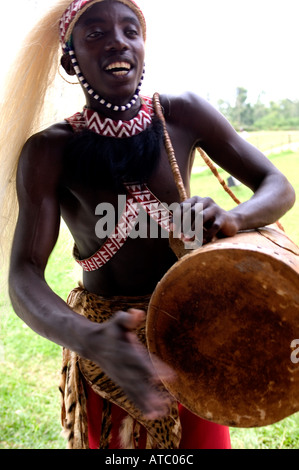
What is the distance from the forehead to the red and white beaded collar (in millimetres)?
275

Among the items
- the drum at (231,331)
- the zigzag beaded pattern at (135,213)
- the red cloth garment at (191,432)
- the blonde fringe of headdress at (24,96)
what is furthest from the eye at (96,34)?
the red cloth garment at (191,432)

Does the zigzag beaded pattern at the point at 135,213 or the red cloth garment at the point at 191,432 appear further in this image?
the red cloth garment at the point at 191,432

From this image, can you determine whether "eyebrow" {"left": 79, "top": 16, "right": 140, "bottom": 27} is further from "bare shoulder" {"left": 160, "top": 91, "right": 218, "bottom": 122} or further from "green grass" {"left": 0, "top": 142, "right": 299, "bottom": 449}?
"green grass" {"left": 0, "top": 142, "right": 299, "bottom": 449}

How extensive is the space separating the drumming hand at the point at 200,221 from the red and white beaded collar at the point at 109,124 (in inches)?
17.3

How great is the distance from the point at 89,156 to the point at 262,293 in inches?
27.1

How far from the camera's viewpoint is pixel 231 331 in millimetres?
1346

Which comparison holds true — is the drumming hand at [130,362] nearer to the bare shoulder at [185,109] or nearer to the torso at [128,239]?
the torso at [128,239]

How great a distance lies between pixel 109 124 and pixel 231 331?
0.77 m

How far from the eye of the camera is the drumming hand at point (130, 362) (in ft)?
3.52

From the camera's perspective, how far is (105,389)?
1.70 metres

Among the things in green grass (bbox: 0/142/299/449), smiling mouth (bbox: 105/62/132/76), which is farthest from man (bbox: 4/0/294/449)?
green grass (bbox: 0/142/299/449)

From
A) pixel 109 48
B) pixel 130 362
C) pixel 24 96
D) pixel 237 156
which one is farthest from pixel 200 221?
pixel 24 96

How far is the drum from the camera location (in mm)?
1254
